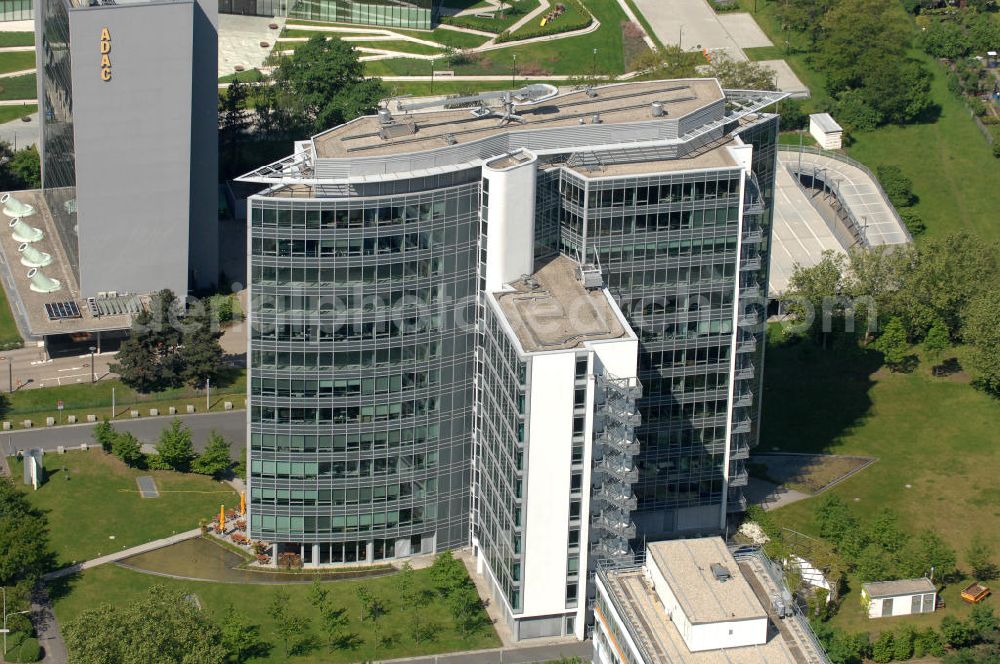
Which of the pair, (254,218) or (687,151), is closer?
(254,218)

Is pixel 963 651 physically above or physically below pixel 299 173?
below

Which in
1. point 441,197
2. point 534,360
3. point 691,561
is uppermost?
point 441,197

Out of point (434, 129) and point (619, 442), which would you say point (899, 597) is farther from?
point (434, 129)

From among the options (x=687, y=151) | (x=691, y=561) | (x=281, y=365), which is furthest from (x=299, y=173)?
(x=691, y=561)

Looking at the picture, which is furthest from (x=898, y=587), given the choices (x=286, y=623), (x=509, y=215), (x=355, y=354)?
(x=286, y=623)

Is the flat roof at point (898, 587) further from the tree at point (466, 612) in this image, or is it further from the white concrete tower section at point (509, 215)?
the white concrete tower section at point (509, 215)

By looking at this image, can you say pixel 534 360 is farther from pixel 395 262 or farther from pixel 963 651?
pixel 963 651

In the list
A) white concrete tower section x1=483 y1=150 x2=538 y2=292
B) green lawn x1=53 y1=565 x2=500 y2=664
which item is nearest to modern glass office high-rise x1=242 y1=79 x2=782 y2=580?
white concrete tower section x1=483 y1=150 x2=538 y2=292

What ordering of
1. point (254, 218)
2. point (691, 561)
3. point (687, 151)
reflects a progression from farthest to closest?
point (687, 151) → point (254, 218) → point (691, 561)
